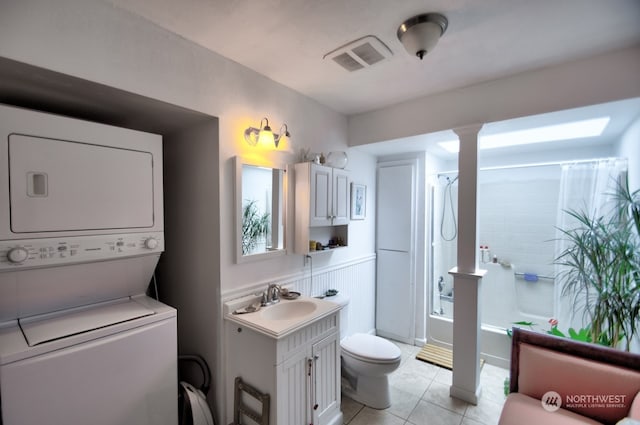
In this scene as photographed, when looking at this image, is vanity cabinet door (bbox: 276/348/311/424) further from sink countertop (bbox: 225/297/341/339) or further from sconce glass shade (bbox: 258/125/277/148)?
sconce glass shade (bbox: 258/125/277/148)

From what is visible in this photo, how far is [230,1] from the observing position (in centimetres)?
130

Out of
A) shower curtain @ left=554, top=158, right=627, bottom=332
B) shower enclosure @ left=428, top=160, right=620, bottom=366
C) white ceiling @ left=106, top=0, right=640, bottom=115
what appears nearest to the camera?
white ceiling @ left=106, top=0, right=640, bottom=115

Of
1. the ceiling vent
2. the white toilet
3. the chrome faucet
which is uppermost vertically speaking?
the ceiling vent

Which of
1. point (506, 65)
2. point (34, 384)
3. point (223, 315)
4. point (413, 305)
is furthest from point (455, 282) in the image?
point (34, 384)

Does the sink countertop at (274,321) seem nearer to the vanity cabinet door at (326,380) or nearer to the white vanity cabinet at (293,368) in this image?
the white vanity cabinet at (293,368)

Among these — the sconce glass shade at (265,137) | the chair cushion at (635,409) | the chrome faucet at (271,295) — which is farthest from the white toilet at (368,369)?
the sconce glass shade at (265,137)

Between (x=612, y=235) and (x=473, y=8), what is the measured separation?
177cm

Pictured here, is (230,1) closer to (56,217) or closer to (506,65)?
(56,217)

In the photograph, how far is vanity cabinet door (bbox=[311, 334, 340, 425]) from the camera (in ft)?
5.86

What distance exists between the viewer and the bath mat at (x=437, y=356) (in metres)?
2.68

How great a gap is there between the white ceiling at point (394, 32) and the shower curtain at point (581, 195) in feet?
3.56

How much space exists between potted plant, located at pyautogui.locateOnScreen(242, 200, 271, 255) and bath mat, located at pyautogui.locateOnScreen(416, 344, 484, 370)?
6.88 ft

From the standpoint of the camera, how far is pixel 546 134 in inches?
98.1

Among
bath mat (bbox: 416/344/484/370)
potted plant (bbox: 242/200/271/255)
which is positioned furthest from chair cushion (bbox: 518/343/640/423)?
potted plant (bbox: 242/200/271/255)
